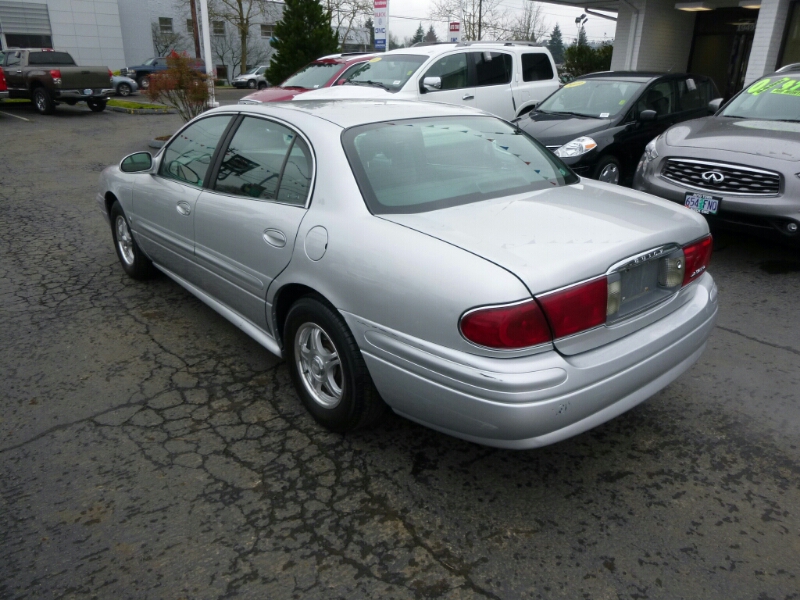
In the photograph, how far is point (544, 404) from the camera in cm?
229

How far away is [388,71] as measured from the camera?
33.1 ft

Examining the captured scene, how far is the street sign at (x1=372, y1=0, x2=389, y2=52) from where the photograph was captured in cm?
1709

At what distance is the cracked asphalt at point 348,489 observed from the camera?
2297 mm

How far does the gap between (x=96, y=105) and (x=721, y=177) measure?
60.3 ft

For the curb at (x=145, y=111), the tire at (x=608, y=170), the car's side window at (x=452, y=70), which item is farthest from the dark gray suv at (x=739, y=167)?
the curb at (x=145, y=111)

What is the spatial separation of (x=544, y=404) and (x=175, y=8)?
5106cm

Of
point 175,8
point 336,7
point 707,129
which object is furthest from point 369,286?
point 175,8

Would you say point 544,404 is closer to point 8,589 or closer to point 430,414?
point 430,414

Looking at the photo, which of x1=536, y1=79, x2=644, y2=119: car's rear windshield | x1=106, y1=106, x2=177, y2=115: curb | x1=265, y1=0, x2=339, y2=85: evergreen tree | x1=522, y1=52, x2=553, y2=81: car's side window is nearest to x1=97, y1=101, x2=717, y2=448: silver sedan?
x1=536, y1=79, x2=644, y2=119: car's rear windshield

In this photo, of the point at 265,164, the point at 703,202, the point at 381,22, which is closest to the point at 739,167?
the point at 703,202

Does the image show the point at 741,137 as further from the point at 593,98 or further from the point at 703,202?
the point at 593,98

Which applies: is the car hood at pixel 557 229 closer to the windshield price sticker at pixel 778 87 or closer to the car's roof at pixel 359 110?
the car's roof at pixel 359 110

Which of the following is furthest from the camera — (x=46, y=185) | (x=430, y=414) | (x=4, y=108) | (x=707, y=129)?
(x=4, y=108)

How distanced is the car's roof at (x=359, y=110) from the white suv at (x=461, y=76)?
5.56 m
